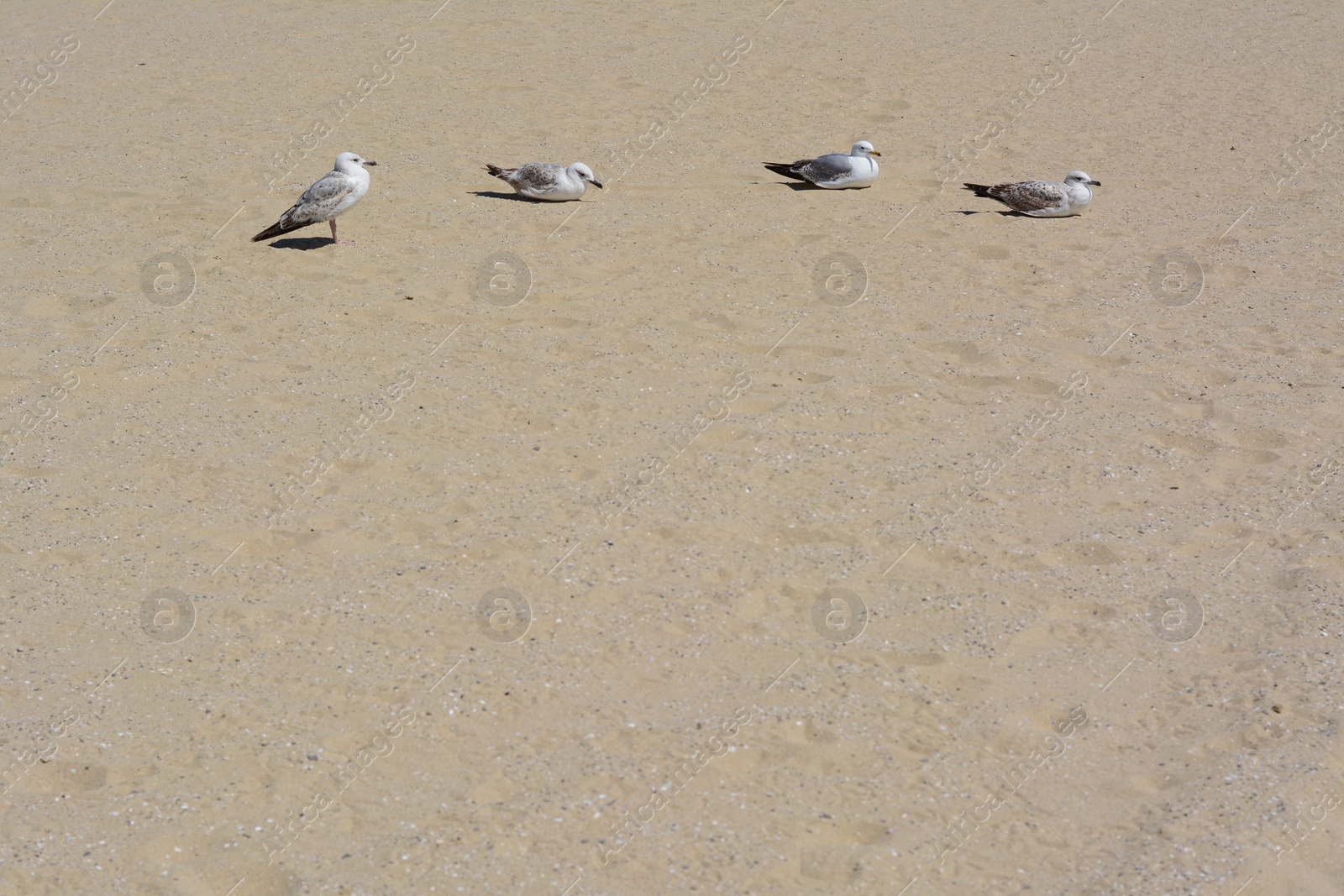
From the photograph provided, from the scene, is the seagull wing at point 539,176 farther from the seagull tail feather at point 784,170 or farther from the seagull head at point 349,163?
the seagull tail feather at point 784,170

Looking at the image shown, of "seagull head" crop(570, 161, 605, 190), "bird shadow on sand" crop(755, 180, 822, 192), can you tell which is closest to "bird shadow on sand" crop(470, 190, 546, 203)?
"seagull head" crop(570, 161, 605, 190)

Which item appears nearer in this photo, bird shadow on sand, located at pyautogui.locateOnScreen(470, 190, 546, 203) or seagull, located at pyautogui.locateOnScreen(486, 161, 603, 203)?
seagull, located at pyautogui.locateOnScreen(486, 161, 603, 203)

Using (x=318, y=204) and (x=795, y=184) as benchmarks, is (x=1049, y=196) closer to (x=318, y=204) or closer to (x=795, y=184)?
(x=795, y=184)

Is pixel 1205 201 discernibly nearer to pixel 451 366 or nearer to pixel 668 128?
pixel 668 128

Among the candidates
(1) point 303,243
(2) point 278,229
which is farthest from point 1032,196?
(2) point 278,229

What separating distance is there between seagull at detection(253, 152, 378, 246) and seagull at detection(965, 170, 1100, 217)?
510 cm

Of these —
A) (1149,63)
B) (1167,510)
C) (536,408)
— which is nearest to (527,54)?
(1149,63)

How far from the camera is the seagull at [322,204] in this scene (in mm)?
8594

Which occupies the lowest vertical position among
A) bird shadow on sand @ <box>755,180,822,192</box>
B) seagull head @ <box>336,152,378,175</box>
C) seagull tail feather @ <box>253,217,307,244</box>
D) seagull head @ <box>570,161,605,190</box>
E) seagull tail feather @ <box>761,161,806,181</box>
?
bird shadow on sand @ <box>755,180,822,192</box>

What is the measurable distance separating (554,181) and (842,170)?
2423 mm

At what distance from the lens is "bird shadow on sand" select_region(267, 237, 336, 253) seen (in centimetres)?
880

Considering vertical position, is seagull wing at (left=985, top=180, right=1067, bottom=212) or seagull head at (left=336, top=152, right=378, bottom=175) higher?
seagull head at (left=336, top=152, right=378, bottom=175)

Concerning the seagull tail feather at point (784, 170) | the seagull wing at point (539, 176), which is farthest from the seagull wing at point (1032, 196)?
the seagull wing at point (539, 176)

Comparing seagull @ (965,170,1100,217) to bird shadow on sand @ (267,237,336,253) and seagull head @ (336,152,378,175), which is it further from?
bird shadow on sand @ (267,237,336,253)
